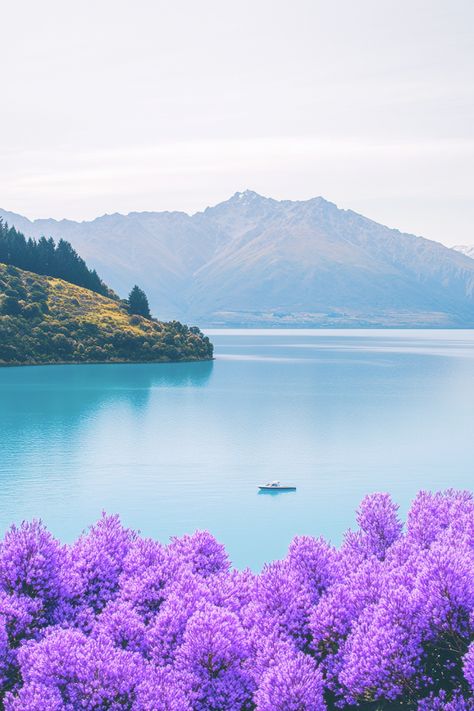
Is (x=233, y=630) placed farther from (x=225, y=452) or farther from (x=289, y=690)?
(x=225, y=452)

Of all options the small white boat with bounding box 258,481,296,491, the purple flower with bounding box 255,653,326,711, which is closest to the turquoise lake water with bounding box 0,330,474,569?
the small white boat with bounding box 258,481,296,491

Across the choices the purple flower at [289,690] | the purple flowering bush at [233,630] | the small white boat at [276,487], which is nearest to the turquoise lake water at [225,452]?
the small white boat at [276,487]

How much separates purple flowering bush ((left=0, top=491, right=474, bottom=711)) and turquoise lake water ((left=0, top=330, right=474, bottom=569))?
102ft

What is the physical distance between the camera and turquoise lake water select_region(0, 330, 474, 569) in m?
64.6

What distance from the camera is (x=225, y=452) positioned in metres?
95.1

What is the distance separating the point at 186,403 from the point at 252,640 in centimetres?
12408

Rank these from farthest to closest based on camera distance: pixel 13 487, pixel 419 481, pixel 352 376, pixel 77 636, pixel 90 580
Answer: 1. pixel 352 376
2. pixel 419 481
3. pixel 13 487
4. pixel 90 580
5. pixel 77 636

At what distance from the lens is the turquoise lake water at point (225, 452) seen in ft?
212

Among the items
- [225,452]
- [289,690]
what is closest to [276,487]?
[225,452]

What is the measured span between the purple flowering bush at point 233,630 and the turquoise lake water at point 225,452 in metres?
31.1

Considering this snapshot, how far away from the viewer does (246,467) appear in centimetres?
8631

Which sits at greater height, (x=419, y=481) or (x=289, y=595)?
(x=289, y=595)

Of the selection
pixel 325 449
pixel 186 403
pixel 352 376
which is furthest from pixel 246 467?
pixel 352 376

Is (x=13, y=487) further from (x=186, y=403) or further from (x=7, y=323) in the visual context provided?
(x=7, y=323)
